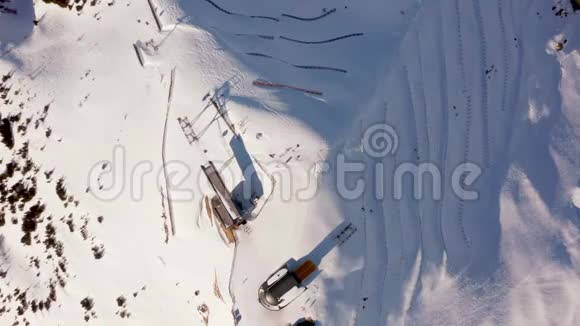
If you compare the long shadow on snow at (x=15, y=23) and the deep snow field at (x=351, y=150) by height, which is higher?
the long shadow on snow at (x=15, y=23)

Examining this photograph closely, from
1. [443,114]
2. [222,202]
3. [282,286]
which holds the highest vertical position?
[222,202]

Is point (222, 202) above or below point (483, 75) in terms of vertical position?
above

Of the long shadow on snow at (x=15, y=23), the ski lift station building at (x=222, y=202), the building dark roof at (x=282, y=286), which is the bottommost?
the building dark roof at (x=282, y=286)

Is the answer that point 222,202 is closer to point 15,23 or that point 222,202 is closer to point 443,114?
point 443,114

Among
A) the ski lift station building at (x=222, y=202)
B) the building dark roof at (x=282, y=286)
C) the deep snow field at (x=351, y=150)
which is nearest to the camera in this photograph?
the building dark roof at (x=282, y=286)

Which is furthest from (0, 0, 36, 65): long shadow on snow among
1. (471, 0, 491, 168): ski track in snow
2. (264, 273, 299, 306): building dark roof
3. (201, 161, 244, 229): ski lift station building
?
(471, 0, 491, 168): ski track in snow

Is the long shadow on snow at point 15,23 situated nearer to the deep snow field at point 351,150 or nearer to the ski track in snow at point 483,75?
the deep snow field at point 351,150

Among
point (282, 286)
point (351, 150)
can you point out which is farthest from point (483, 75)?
point (282, 286)

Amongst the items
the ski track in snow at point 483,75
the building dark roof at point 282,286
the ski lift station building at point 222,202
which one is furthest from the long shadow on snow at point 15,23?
the ski track in snow at point 483,75
